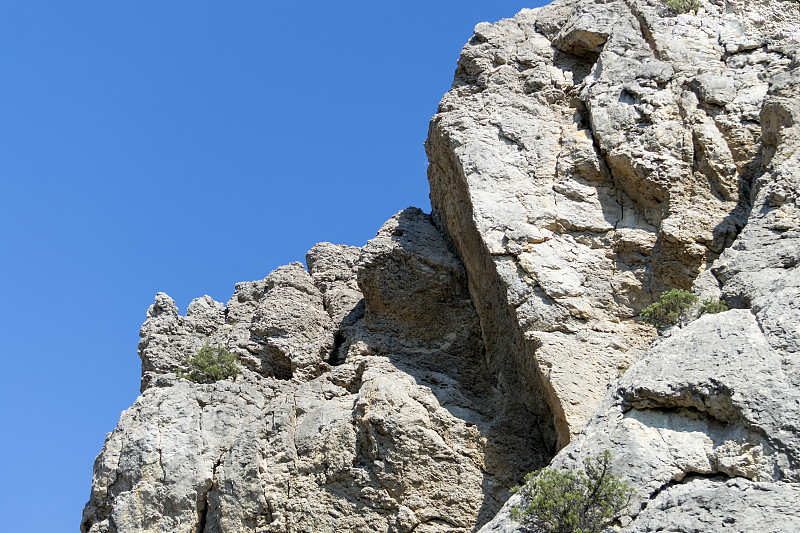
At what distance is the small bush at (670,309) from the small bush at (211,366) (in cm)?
1034

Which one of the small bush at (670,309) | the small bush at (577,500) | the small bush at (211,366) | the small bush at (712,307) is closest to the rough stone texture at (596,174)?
the small bush at (670,309)

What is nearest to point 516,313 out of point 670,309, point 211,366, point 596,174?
point 670,309

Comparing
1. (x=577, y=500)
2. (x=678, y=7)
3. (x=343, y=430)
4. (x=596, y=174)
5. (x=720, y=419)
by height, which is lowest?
(x=577, y=500)

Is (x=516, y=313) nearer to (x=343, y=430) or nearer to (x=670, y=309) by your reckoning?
(x=670, y=309)

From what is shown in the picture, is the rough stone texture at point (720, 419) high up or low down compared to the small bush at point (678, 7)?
down

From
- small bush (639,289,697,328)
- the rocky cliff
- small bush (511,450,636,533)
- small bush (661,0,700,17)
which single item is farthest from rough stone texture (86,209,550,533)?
small bush (661,0,700,17)

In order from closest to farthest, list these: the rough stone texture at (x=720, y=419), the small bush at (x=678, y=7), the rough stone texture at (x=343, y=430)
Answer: the rough stone texture at (x=720, y=419) → the rough stone texture at (x=343, y=430) → the small bush at (x=678, y=7)

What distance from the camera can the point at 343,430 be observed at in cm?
2205

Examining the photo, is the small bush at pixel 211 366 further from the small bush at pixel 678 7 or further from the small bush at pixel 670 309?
the small bush at pixel 678 7

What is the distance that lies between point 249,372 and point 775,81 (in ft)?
46.5

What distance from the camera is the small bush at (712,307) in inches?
734

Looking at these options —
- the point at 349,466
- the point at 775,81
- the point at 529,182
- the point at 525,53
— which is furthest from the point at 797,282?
the point at 525,53

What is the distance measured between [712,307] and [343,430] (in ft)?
27.1

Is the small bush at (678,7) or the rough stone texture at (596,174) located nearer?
the rough stone texture at (596,174)
